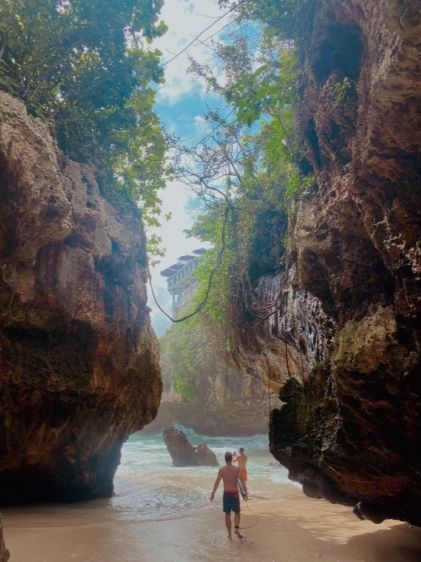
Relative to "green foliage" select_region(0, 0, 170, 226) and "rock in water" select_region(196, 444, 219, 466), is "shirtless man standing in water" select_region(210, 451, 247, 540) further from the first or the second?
"rock in water" select_region(196, 444, 219, 466)

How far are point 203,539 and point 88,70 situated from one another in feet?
33.3

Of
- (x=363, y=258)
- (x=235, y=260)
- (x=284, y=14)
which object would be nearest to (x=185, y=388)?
(x=235, y=260)

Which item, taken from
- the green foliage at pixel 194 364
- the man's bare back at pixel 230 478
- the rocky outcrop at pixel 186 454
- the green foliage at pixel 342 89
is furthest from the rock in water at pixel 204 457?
the green foliage at pixel 342 89

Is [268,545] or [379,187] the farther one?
[268,545]

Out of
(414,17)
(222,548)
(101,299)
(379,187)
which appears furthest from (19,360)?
(414,17)

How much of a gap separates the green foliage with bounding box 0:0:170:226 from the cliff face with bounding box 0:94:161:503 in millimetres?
1090

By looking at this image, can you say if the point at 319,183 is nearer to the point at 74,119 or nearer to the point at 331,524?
the point at 74,119

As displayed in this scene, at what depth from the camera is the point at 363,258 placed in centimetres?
527

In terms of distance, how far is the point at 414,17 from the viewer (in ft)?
10.2

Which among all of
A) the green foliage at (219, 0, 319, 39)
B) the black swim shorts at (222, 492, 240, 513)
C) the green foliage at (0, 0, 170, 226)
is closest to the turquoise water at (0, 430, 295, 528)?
the black swim shorts at (222, 492, 240, 513)

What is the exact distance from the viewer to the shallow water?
19.2 ft

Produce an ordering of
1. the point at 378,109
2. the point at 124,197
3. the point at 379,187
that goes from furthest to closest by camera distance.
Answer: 1. the point at 124,197
2. the point at 379,187
3. the point at 378,109

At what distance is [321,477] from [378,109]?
5.36 metres

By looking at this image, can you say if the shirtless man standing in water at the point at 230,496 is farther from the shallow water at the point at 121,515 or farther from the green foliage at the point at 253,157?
the green foliage at the point at 253,157
